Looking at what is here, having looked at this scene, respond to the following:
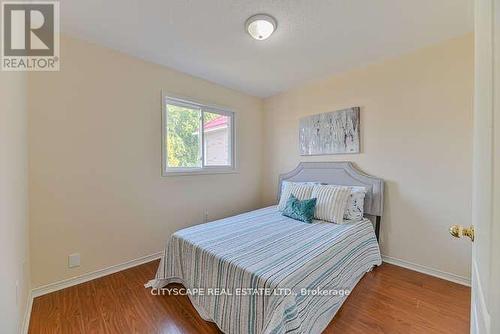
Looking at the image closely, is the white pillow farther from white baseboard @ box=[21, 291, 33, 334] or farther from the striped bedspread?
white baseboard @ box=[21, 291, 33, 334]

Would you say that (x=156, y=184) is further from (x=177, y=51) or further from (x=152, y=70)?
(x=177, y=51)

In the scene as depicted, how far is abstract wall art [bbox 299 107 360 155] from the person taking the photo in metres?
2.74

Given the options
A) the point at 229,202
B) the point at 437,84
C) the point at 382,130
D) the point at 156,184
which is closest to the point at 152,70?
the point at 156,184

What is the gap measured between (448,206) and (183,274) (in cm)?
259

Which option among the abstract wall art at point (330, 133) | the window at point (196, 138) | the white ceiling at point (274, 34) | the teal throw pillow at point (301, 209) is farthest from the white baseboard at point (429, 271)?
the window at point (196, 138)

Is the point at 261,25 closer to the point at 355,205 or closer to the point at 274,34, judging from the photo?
the point at 274,34

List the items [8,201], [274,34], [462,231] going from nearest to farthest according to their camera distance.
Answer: [462,231] → [8,201] → [274,34]

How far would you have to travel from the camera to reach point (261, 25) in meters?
1.83

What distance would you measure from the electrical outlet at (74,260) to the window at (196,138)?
1.16 meters

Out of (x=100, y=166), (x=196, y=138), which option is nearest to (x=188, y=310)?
(x=100, y=166)

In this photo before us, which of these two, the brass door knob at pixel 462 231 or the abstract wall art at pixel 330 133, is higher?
the abstract wall art at pixel 330 133

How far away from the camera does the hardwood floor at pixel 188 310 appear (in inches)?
60.0

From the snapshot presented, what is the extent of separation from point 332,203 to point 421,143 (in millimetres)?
1111

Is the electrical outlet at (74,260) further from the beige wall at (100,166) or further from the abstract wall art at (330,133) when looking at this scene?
the abstract wall art at (330,133)
